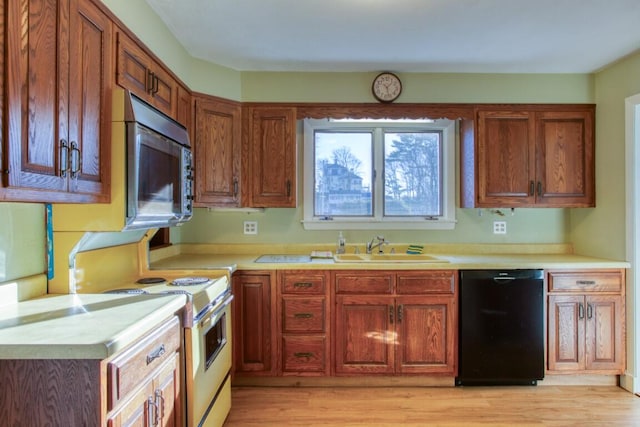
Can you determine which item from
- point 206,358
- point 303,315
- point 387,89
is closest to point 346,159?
point 387,89

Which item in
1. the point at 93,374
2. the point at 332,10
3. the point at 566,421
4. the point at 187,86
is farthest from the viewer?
the point at 187,86

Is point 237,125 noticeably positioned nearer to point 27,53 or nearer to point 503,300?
point 27,53

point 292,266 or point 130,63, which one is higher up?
point 130,63

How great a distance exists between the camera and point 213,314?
1896 millimetres

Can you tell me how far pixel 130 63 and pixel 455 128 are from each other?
A: 246 centimetres

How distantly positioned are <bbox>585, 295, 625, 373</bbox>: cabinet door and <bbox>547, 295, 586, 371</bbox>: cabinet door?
0.22ft

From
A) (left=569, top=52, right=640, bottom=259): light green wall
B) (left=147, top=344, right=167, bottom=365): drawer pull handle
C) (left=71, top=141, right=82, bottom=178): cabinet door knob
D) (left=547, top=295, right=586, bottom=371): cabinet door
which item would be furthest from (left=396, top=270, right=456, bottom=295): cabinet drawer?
(left=71, top=141, right=82, bottom=178): cabinet door knob

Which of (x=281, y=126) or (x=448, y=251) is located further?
(x=448, y=251)

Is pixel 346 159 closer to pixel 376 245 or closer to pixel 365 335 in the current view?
pixel 376 245

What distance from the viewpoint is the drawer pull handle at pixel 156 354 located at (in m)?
1.28

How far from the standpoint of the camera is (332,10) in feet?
6.61

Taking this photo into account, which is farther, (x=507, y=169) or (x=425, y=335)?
(x=507, y=169)

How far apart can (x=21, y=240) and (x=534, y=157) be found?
127 inches

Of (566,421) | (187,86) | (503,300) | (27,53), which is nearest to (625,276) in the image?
(503,300)
